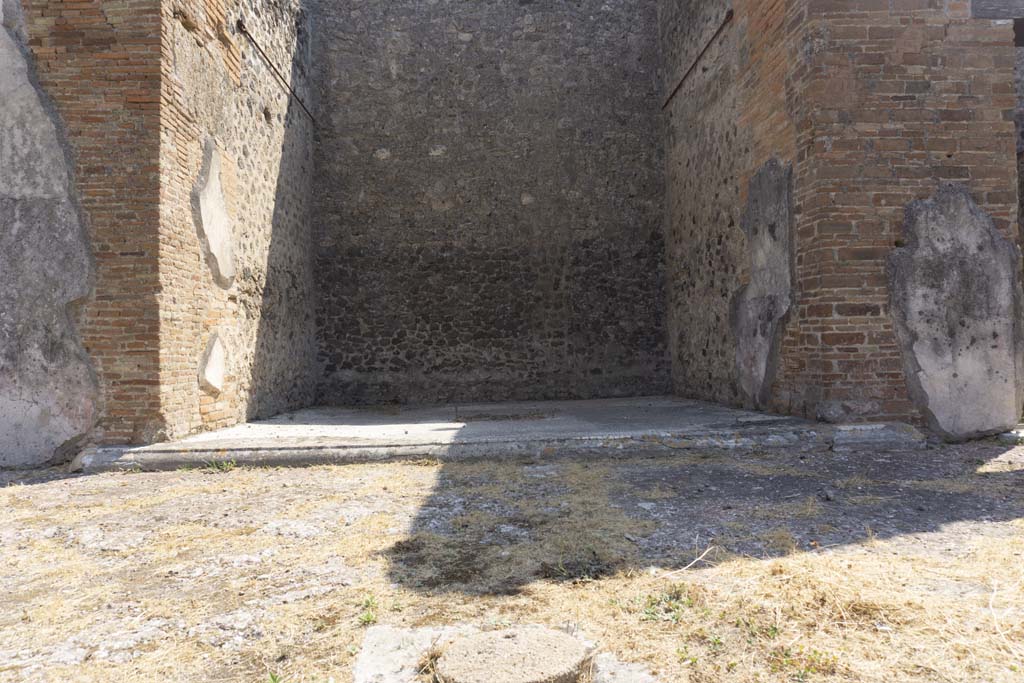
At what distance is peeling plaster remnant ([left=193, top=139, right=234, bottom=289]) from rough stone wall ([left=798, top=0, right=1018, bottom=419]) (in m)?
5.52

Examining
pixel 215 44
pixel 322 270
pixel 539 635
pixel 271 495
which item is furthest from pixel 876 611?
pixel 322 270

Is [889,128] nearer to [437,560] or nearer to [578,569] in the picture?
[578,569]

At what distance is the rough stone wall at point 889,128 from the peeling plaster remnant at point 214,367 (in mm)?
5500

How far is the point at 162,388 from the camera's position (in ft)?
16.7

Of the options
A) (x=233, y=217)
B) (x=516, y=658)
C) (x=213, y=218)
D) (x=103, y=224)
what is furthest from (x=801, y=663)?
(x=233, y=217)

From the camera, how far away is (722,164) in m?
7.49

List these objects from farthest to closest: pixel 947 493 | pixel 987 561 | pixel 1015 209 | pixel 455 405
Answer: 1. pixel 455 405
2. pixel 1015 209
3. pixel 947 493
4. pixel 987 561

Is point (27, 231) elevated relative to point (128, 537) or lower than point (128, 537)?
elevated

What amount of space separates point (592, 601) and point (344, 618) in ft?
2.94

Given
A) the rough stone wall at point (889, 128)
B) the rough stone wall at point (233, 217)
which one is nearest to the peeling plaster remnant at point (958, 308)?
the rough stone wall at point (889, 128)

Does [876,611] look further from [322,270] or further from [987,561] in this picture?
[322,270]

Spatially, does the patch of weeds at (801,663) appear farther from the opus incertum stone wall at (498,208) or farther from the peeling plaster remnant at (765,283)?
the peeling plaster remnant at (765,283)

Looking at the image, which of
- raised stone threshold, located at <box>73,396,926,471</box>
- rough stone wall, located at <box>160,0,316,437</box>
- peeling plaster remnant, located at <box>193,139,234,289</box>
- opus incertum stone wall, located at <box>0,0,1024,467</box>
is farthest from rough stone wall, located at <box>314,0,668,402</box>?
raised stone threshold, located at <box>73,396,926,471</box>

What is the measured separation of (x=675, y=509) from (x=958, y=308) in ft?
12.0
